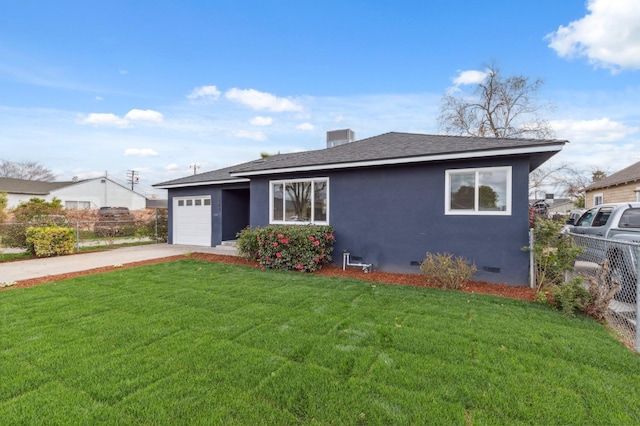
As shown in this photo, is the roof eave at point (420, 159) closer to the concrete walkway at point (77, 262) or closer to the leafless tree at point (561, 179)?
the concrete walkway at point (77, 262)

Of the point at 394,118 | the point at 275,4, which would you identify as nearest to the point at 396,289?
the point at 275,4

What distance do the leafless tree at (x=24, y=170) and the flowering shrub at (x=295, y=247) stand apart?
50.3m

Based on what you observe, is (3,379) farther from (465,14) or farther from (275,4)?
(465,14)

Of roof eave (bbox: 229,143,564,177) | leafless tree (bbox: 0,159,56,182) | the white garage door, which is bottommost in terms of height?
the white garage door

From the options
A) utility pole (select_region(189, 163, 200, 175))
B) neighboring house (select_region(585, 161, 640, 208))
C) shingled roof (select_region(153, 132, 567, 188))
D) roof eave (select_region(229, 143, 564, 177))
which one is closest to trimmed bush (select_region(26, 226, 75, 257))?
shingled roof (select_region(153, 132, 567, 188))

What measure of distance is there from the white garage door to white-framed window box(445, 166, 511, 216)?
9732 mm

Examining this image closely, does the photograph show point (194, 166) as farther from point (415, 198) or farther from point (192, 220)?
point (415, 198)

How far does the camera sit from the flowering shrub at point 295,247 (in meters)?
7.73

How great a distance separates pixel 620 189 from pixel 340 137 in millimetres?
16122

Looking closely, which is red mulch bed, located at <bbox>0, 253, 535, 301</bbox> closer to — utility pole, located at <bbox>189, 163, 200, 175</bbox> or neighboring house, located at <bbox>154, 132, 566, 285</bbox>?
neighboring house, located at <bbox>154, 132, 566, 285</bbox>

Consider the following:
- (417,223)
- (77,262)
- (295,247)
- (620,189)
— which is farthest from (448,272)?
(620,189)

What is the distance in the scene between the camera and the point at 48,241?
10.2 meters

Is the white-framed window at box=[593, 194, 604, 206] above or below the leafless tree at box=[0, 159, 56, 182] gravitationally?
below

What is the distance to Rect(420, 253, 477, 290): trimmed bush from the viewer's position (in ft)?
20.0
